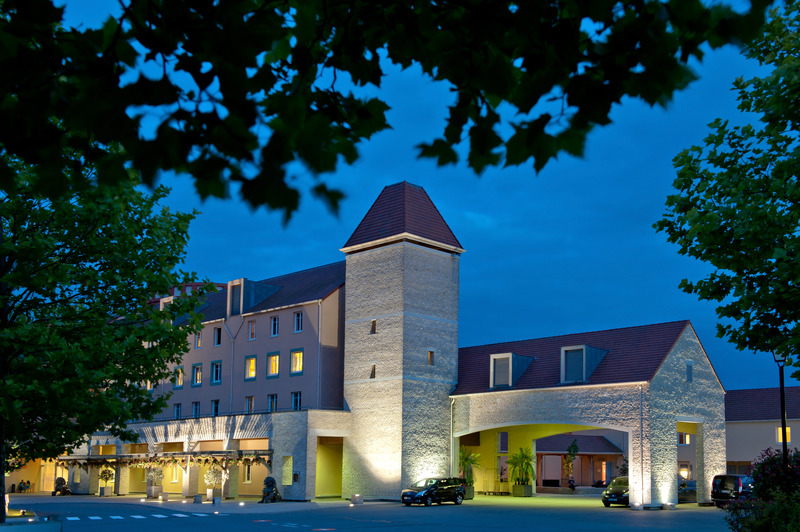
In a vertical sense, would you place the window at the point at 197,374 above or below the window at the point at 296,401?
above

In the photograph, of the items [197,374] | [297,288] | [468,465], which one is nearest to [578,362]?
[468,465]

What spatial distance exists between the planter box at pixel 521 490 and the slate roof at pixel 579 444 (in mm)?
14583

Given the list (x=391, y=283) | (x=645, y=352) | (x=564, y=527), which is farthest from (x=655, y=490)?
(x=391, y=283)

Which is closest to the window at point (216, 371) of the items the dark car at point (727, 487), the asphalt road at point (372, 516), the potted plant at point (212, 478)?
the potted plant at point (212, 478)

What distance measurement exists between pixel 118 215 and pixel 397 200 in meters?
34.9

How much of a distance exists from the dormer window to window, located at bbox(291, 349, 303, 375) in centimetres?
1723

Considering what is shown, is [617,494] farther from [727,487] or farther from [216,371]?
[216,371]

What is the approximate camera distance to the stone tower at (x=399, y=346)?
154 feet

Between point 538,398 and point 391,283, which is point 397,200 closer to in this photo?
point 391,283

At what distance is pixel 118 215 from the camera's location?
1712cm

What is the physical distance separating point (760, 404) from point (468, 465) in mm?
32527

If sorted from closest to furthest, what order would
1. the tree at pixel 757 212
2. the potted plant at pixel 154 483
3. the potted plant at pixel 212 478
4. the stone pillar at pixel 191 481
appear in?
1. the tree at pixel 757 212
2. the potted plant at pixel 212 478
3. the stone pillar at pixel 191 481
4. the potted plant at pixel 154 483

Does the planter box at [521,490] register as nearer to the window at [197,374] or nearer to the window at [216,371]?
the window at [216,371]

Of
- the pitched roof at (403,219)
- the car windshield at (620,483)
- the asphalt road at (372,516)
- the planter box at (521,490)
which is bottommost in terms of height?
the planter box at (521,490)
